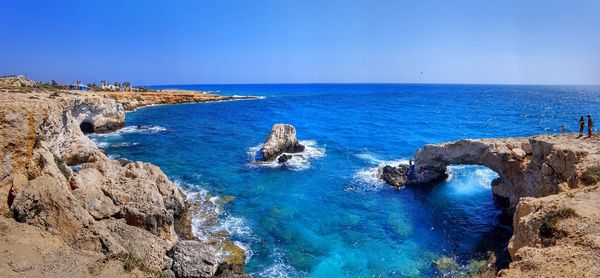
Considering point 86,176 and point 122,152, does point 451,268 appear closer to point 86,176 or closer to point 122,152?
point 86,176

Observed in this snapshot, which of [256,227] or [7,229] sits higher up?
[7,229]

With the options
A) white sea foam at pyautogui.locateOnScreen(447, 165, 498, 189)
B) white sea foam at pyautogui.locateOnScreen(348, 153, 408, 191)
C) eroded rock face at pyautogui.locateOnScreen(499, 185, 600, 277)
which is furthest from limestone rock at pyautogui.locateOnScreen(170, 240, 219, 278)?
white sea foam at pyautogui.locateOnScreen(447, 165, 498, 189)

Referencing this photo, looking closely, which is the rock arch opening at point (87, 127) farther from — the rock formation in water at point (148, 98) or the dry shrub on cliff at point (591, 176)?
the dry shrub on cliff at point (591, 176)

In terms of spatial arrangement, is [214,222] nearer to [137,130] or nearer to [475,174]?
[475,174]

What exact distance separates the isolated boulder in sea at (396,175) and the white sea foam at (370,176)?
1.92ft

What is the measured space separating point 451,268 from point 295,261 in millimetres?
8097

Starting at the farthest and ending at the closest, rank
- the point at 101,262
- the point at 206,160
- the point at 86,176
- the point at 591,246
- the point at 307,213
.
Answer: the point at 206,160 → the point at 307,213 → the point at 86,176 → the point at 101,262 → the point at 591,246

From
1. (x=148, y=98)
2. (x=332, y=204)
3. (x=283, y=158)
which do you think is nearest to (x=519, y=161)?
(x=332, y=204)

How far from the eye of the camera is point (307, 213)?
24031 millimetres

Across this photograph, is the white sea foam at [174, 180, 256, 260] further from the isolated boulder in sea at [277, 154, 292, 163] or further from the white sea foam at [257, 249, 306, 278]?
the isolated boulder in sea at [277, 154, 292, 163]

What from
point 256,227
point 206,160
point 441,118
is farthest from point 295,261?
point 441,118

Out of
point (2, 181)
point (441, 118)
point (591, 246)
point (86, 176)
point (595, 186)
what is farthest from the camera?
point (441, 118)

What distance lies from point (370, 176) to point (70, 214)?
2481 centimetres

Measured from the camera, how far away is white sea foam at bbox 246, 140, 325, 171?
1358 inches
